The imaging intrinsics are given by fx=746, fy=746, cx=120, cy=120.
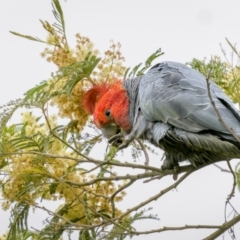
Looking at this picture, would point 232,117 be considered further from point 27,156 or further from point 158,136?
point 27,156

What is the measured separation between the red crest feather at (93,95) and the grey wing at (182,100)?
177 millimetres

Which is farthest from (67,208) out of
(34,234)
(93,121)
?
(93,121)

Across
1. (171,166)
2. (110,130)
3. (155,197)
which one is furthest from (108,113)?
(155,197)

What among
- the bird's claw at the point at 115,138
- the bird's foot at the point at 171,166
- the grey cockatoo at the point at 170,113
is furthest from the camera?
the bird's claw at the point at 115,138

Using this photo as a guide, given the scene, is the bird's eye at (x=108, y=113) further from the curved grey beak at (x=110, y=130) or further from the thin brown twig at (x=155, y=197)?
the thin brown twig at (x=155, y=197)

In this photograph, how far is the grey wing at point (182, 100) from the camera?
9.96ft

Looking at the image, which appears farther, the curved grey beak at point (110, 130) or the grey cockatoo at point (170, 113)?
the curved grey beak at point (110, 130)

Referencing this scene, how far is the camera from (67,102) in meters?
3.33

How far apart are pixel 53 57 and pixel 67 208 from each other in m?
0.69

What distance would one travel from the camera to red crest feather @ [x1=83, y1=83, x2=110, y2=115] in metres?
3.37

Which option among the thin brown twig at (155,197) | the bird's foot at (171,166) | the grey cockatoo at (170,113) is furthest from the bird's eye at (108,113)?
the thin brown twig at (155,197)

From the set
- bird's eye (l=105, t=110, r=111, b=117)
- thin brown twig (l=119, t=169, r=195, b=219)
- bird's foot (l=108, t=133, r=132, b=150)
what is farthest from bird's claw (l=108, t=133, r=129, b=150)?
thin brown twig (l=119, t=169, r=195, b=219)

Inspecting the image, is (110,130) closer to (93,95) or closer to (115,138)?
(115,138)

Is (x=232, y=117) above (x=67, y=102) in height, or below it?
below
